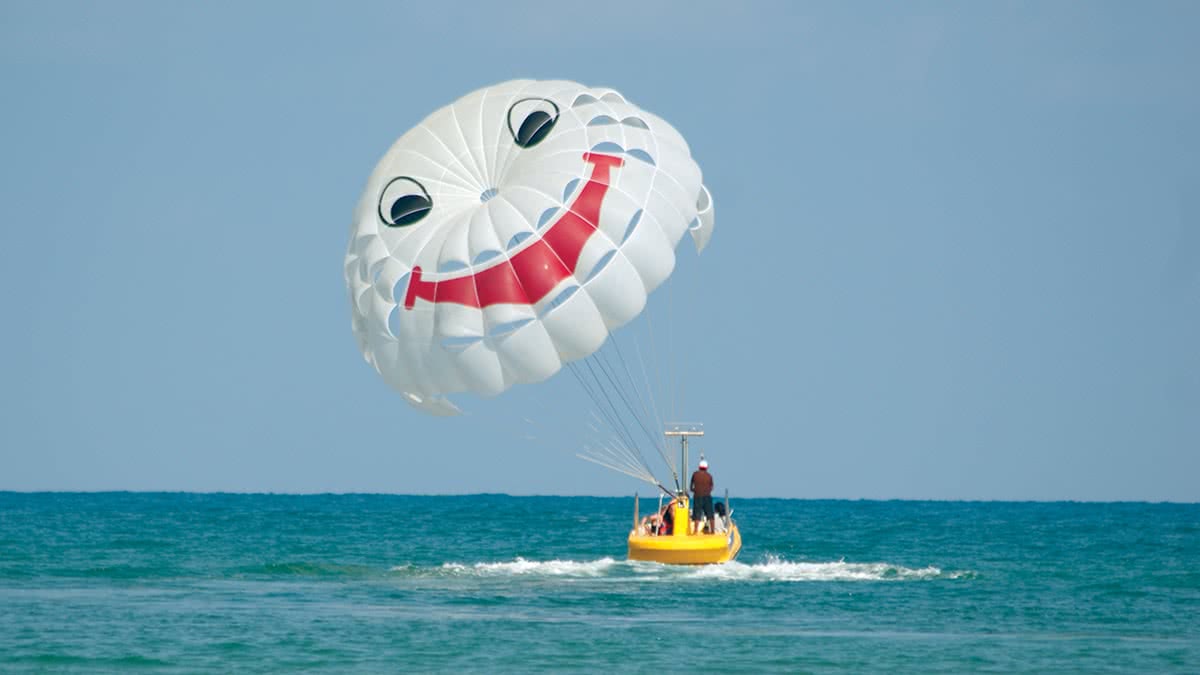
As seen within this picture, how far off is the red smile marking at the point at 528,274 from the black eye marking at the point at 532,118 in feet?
5.31

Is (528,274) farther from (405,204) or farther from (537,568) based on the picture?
(537,568)

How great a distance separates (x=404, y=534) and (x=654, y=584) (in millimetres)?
→ 22848

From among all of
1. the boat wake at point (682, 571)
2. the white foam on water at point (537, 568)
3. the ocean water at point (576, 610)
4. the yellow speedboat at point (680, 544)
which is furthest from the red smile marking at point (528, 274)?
the white foam on water at point (537, 568)

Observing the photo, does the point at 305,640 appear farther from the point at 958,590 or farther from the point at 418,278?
the point at 958,590

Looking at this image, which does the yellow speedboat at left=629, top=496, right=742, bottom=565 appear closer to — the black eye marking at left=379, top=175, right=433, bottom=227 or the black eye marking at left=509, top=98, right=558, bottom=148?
the black eye marking at left=379, top=175, right=433, bottom=227

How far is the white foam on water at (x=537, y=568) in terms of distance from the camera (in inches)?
1099

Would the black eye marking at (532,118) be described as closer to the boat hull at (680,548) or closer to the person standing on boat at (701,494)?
the person standing on boat at (701,494)

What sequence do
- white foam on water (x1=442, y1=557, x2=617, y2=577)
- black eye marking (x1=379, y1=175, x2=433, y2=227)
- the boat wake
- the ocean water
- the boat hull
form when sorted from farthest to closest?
white foam on water (x1=442, y1=557, x2=617, y2=577)
the boat wake
the boat hull
black eye marking (x1=379, y1=175, x2=433, y2=227)
the ocean water

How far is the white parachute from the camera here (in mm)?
21562

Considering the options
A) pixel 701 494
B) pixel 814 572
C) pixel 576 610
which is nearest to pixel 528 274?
pixel 576 610

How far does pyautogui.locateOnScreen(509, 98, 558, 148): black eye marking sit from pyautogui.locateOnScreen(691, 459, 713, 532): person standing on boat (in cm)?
589

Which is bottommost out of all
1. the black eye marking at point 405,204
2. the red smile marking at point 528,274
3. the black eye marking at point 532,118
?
the red smile marking at point 528,274

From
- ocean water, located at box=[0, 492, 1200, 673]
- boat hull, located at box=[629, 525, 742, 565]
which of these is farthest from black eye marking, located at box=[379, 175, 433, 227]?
boat hull, located at box=[629, 525, 742, 565]

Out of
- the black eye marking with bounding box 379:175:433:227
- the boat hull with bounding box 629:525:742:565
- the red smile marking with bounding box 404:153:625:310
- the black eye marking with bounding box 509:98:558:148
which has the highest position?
the black eye marking with bounding box 509:98:558:148
